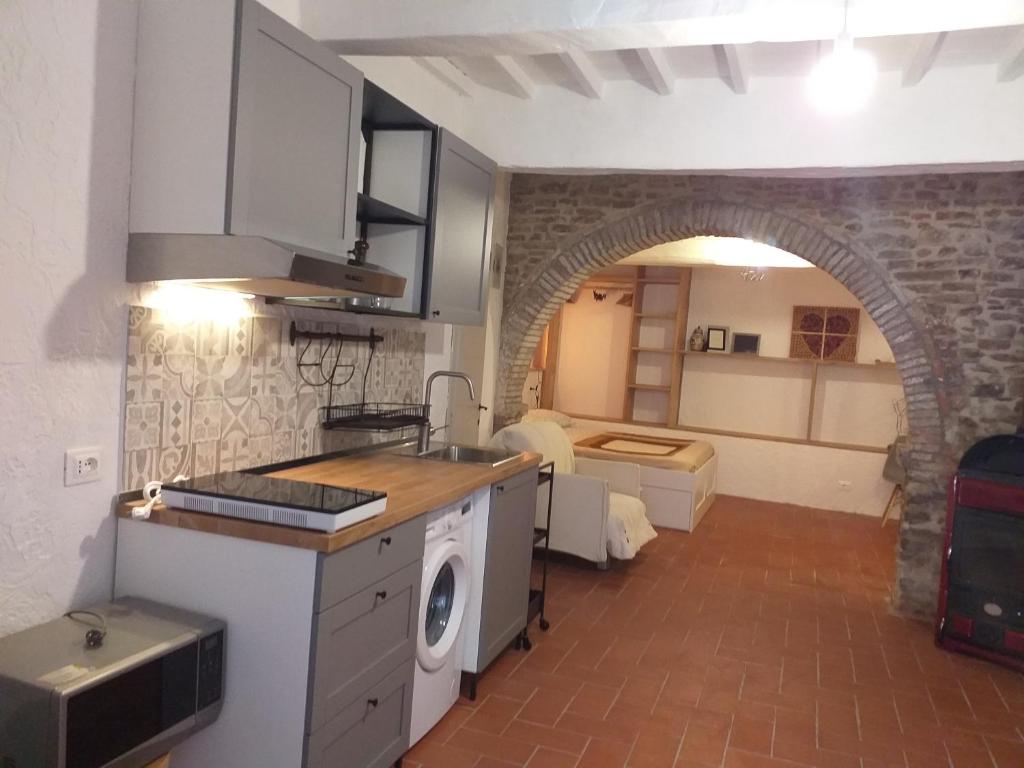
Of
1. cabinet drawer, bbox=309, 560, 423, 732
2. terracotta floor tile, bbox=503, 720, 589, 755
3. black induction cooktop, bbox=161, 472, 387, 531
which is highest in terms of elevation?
black induction cooktop, bbox=161, 472, 387, 531

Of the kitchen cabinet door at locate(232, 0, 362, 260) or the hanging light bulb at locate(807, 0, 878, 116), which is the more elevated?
the hanging light bulb at locate(807, 0, 878, 116)

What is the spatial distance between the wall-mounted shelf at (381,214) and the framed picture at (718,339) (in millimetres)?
5705

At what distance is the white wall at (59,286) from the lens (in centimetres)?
185

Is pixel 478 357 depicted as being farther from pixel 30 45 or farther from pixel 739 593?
pixel 30 45

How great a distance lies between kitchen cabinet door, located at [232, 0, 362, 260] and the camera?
200 cm

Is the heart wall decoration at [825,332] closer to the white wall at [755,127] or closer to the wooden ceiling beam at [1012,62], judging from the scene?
the white wall at [755,127]

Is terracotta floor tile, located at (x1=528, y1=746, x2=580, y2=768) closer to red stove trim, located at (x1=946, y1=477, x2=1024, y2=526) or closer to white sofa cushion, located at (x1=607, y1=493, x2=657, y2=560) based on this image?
white sofa cushion, located at (x1=607, y1=493, x2=657, y2=560)

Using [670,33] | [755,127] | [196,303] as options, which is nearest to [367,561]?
[196,303]

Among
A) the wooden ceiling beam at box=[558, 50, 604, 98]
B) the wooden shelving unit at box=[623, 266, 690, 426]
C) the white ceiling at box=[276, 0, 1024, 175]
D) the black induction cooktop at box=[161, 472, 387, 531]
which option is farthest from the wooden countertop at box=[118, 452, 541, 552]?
the wooden shelving unit at box=[623, 266, 690, 426]

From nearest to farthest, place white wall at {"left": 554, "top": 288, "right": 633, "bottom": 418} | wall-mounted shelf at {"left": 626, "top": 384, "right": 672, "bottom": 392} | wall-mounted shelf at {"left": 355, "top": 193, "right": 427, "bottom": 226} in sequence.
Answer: wall-mounted shelf at {"left": 355, "top": 193, "right": 427, "bottom": 226} < wall-mounted shelf at {"left": 626, "top": 384, "right": 672, "bottom": 392} < white wall at {"left": 554, "top": 288, "right": 633, "bottom": 418}

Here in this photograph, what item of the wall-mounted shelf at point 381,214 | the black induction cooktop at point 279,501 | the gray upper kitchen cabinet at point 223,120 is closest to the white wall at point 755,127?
the wall-mounted shelf at point 381,214

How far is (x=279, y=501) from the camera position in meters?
2.04

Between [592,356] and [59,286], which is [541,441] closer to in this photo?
[59,286]

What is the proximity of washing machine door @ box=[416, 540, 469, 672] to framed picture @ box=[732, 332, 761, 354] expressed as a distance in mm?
5997
